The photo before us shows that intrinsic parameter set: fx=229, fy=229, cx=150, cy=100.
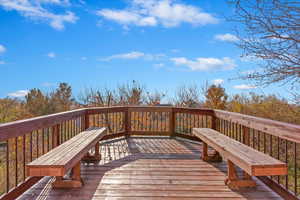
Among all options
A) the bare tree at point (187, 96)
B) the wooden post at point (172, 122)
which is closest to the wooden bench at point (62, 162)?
the wooden post at point (172, 122)

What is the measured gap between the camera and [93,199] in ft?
8.23

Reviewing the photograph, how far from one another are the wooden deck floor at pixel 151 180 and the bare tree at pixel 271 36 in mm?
2015

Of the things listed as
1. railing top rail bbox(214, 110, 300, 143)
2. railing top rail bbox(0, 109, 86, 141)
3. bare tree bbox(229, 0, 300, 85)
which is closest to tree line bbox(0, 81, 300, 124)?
bare tree bbox(229, 0, 300, 85)

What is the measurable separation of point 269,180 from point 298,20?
2.51 meters

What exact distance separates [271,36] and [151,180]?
3.18m

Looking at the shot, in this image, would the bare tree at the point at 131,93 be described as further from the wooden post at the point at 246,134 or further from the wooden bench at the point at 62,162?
the wooden post at the point at 246,134

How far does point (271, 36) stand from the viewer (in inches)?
158

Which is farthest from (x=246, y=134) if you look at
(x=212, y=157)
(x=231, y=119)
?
(x=212, y=157)

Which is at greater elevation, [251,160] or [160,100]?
[160,100]

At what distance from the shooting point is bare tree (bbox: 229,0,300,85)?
12.1 ft

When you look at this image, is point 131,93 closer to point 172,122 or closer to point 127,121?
point 127,121

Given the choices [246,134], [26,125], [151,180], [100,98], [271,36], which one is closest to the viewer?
[26,125]

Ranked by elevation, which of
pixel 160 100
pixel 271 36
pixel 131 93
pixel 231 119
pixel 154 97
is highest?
pixel 271 36

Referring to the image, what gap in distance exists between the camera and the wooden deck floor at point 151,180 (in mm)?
2627
